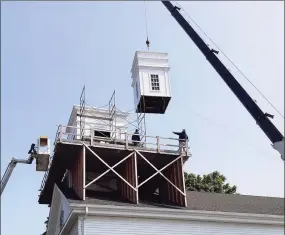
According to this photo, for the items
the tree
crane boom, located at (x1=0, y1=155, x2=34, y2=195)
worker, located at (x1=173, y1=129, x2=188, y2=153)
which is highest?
the tree

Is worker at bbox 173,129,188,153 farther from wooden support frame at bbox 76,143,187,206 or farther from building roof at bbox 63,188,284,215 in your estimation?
building roof at bbox 63,188,284,215

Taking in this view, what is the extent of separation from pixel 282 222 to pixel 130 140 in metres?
9.01

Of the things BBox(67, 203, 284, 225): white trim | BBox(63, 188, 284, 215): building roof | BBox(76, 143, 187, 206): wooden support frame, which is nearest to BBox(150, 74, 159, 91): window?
BBox(76, 143, 187, 206): wooden support frame

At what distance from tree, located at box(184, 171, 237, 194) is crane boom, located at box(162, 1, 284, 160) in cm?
1980

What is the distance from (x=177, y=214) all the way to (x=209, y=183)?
21.5 m

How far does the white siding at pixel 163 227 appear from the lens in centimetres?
2153

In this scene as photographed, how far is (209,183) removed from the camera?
143ft

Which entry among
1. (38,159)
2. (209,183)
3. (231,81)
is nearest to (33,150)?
(38,159)

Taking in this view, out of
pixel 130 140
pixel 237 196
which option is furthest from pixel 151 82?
pixel 237 196

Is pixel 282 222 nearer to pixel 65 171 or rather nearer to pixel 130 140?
pixel 130 140

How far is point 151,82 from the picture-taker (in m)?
27.9

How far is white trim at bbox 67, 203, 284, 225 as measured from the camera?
21.5 meters

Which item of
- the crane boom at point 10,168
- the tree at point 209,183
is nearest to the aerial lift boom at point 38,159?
the crane boom at point 10,168

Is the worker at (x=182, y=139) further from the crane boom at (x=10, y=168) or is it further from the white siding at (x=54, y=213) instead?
the crane boom at (x=10, y=168)
